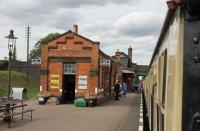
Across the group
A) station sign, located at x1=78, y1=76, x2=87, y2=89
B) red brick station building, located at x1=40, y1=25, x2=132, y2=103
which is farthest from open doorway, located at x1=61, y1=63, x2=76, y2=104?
station sign, located at x1=78, y1=76, x2=87, y2=89

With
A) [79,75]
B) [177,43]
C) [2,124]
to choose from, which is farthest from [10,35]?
[177,43]

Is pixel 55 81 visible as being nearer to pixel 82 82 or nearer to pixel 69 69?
pixel 69 69

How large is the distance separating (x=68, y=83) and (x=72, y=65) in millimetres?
2406

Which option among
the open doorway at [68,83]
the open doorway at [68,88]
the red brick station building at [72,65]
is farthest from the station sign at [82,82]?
the open doorway at [68,88]

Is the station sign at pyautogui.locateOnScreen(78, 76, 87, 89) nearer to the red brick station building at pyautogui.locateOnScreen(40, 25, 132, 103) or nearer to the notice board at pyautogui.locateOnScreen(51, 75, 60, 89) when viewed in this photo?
the red brick station building at pyautogui.locateOnScreen(40, 25, 132, 103)

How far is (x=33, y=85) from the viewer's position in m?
68.6

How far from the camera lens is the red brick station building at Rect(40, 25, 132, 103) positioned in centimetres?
3519

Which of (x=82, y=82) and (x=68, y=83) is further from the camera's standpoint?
(x=68, y=83)

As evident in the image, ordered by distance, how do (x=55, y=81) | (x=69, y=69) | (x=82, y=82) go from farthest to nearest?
(x=69, y=69), (x=55, y=81), (x=82, y=82)

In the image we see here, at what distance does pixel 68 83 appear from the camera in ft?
124

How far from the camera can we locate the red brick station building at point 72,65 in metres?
35.2

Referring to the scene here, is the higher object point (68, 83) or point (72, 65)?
point (72, 65)

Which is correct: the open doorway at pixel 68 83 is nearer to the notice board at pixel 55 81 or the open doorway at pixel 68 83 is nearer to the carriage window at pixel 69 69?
the carriage window at pixel 69 69

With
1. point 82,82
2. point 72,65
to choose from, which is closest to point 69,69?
point 72,65
